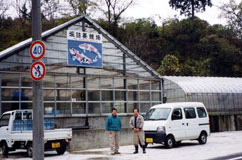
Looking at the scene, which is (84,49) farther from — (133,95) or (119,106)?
(133,95)

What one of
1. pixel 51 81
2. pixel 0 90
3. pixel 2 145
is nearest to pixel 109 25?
pixel 51 81

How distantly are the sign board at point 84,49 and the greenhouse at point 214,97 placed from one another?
312 inches

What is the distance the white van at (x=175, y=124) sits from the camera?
16.2m

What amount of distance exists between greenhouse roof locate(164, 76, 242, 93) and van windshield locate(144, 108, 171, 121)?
1088 centimetres

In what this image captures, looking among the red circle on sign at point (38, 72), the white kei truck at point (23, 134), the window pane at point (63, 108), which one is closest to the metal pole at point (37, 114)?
the red circle on sign at point (38, 72)

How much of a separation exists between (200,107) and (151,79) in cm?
782

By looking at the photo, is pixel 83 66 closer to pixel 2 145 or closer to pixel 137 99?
pixel 137 99

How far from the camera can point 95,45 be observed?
22.8m

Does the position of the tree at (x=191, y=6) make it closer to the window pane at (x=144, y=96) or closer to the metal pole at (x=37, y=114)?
the window pane at (x=144, y=96)

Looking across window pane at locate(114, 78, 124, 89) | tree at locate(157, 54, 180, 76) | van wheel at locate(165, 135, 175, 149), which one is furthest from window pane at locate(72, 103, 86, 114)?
tree at locate(157, 54, 180, 76)

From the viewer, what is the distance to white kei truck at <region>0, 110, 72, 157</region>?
1447 centimetres

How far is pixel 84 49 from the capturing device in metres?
22.2

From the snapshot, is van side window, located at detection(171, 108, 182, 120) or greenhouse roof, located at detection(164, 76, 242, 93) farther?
greenhouse roof, located at detection(164, 76, 242, 93)

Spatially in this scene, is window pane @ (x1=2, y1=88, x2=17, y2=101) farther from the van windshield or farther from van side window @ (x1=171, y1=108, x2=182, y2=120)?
van side window @ (x1=171, y1=108, x2=182, y2=120)
